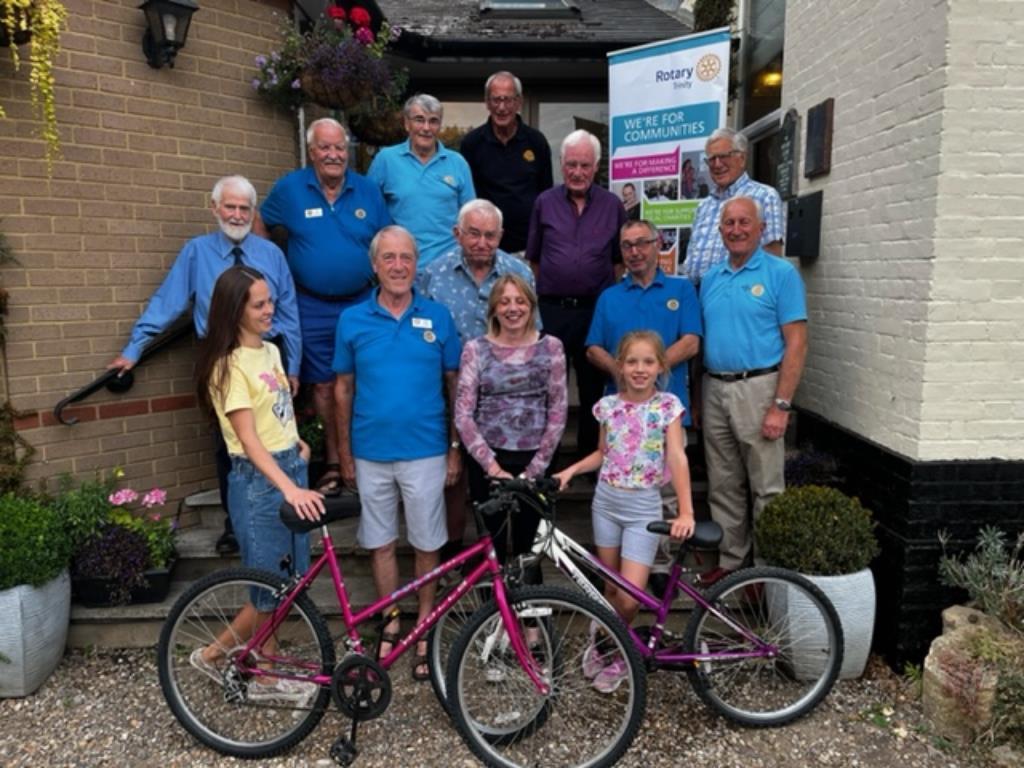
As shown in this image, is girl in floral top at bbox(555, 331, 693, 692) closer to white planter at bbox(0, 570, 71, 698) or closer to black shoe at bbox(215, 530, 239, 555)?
black shoe at bbox(215, 530, 239, 555)

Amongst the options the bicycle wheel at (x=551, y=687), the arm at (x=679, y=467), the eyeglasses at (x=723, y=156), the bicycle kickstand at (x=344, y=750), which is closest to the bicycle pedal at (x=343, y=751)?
the bicycle kickstand at (x=344, y=750)

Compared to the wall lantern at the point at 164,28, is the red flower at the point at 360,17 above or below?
above

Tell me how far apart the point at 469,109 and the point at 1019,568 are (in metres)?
6.06

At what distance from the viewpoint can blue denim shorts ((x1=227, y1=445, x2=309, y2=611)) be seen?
274cm

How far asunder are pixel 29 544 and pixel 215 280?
1.38 m

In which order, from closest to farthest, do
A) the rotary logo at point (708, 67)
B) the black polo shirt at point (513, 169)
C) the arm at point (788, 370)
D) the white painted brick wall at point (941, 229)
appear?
the white painted brick wall at point (941, 229) → the arm at point (788, 370) → the black polo shirt at point (513, 169) → the rotary logo at point (708, 67)

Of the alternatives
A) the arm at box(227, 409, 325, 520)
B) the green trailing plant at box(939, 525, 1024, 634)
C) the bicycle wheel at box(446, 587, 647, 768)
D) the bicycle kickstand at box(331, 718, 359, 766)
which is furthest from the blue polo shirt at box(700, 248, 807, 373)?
the bicycle kickstand at box(331, 718, 359, 766)

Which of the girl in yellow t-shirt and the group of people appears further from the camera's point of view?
the group of people

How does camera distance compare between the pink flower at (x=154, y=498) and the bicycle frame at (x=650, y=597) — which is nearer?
the bicycle frame at (x=650, y=597)

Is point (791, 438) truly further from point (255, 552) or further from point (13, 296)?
point (13, 296)

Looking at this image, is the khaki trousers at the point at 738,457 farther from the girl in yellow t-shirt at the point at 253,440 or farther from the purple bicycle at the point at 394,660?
the girl in yellow t-shirt at the point at 253,440

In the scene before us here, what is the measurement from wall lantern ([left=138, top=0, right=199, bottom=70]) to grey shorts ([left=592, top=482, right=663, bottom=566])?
10.3 ft

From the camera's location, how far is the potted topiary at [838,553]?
3.02m

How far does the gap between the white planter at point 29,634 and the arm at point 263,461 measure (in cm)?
133
